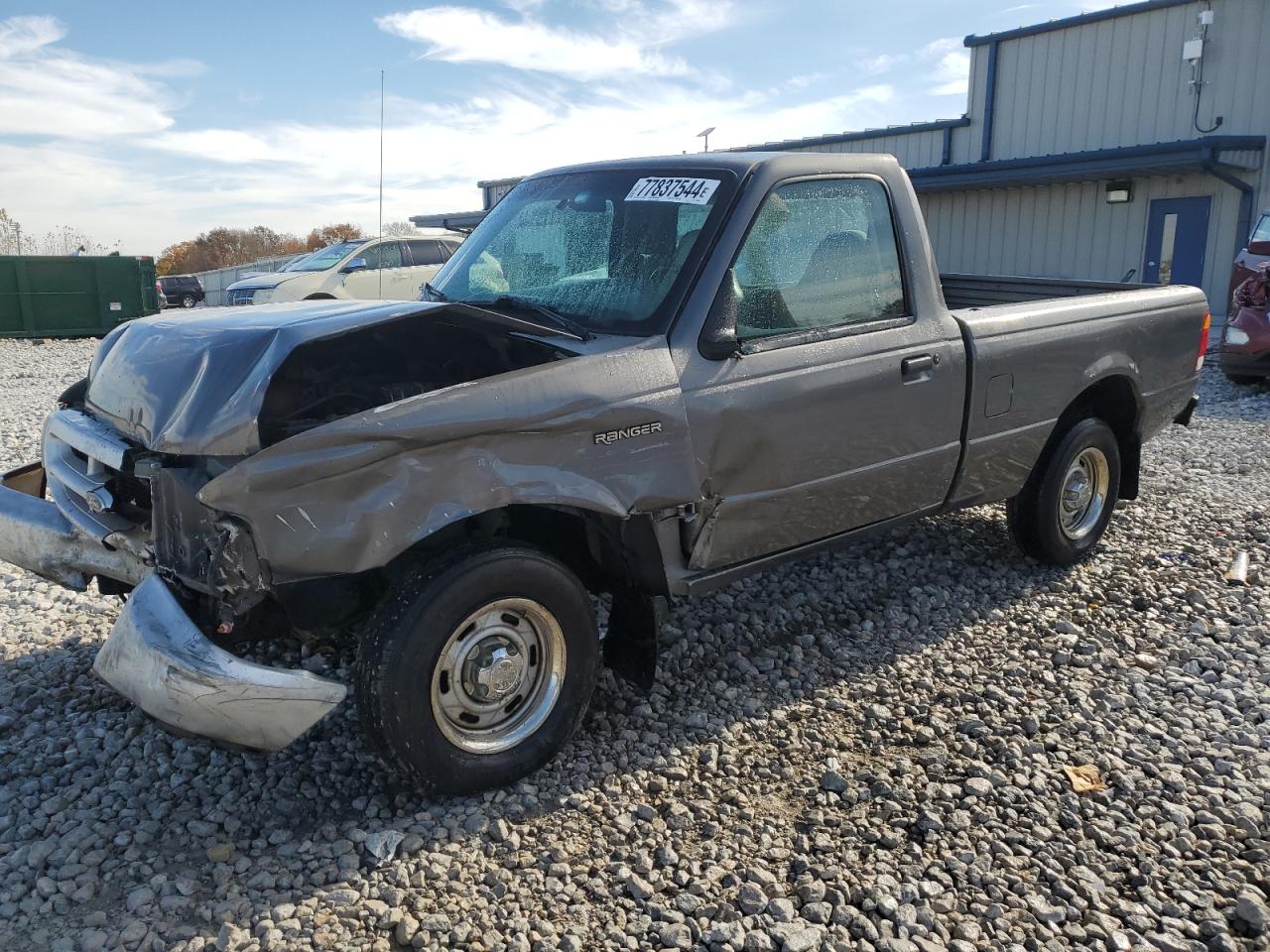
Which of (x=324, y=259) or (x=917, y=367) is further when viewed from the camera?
(x=324, y=259)

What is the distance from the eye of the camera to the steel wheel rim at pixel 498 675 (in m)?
3.21

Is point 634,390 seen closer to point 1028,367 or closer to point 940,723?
point 940,723

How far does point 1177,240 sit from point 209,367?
17895 millimetres

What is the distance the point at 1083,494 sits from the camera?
5555 millimetres

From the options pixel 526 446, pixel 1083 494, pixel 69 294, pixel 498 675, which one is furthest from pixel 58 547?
pixel 69 294

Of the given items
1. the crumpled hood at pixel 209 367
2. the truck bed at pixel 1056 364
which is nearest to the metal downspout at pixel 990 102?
the truck bed at pixel 1056 364

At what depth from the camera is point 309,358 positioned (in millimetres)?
3537

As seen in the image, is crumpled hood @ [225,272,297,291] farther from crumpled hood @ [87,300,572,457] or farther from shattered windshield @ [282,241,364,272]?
crumpled hood @ [87,300,572,457]

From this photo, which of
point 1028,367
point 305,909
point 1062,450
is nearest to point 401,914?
point 305,909

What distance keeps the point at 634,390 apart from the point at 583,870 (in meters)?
1.51

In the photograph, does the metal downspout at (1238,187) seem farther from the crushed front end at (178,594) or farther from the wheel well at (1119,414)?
the crushed front end at (178,594)

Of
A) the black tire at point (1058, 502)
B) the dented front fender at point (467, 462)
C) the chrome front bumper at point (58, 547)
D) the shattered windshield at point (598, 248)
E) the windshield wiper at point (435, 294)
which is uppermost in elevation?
the shattered windshield at point (598, 248)

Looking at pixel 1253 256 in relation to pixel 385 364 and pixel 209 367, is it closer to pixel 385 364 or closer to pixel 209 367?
pixel 385 364

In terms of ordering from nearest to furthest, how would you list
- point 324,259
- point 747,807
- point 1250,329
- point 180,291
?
point 747,807, point 1250,329, point 324,259, point 180,291
